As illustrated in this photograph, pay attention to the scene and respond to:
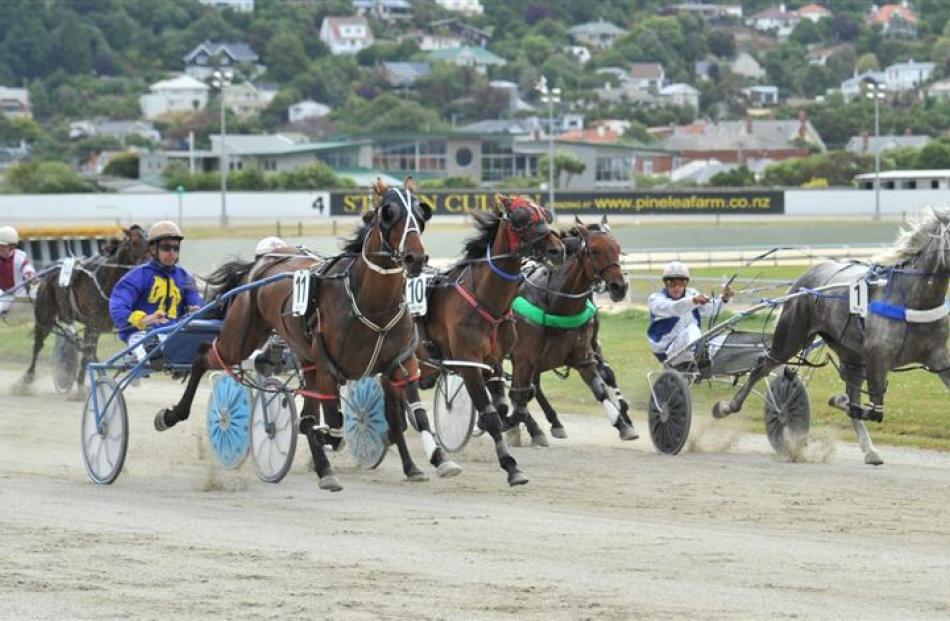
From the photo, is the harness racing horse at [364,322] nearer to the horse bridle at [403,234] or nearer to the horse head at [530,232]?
the horse bridle at [403,234]

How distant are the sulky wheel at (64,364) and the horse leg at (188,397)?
272 inches

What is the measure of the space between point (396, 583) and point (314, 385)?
3.69 metres

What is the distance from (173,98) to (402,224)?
160112mm

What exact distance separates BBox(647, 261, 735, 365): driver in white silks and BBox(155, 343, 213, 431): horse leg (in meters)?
3.63

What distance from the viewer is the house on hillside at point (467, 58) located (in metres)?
192

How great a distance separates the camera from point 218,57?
185125 millimetres

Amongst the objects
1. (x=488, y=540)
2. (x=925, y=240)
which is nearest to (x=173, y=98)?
(x=925, y=240)

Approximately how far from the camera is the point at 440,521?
9.91 meters

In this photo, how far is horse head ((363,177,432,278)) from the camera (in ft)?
35.5

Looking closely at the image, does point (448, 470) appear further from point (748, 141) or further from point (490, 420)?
point (748, 141)

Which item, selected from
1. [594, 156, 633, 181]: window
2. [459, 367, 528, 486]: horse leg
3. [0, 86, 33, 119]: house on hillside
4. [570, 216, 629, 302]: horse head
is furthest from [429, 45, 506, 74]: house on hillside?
[459, 367, 528, 486]: horse leg

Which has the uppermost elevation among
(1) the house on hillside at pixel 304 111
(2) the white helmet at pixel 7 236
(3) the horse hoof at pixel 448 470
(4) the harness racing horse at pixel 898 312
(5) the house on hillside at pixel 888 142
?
(1) the house on hillside at pixel 304 111

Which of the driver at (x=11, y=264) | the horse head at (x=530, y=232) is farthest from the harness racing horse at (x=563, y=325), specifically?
the driver at (x=11, y=264)

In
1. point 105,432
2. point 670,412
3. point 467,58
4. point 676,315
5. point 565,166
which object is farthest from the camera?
point 467,58
